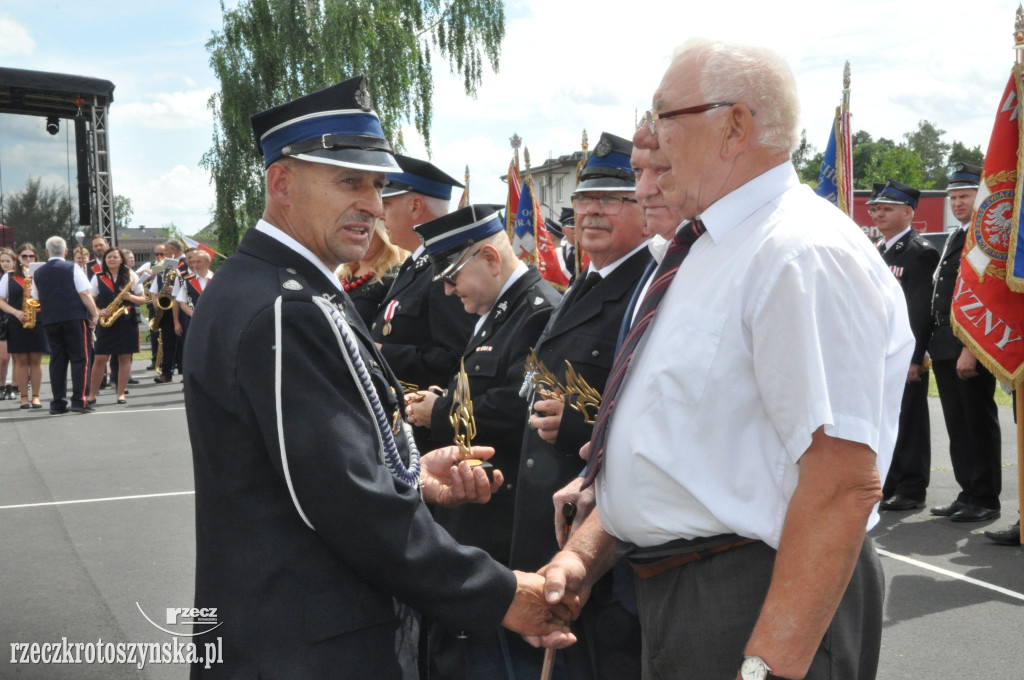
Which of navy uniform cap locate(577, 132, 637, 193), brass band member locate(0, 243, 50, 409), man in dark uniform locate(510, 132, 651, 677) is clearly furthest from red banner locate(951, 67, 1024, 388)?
brass band member locate(0, 243, 50, 409)

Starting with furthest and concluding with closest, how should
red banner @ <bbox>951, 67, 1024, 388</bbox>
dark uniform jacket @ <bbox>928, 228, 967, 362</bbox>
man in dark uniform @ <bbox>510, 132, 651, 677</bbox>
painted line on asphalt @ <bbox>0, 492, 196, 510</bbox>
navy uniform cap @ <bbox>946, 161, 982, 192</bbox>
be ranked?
navy uniform cap @ <bbox>946, 161, 982, 192</bbox> → painted line on asphalt @ <bbox>0, 492, 196, 510</bbox> → dark uniform jacket @ <bbox>928, 228, 967, 362</bbox> → red banner @ <bbox>951, 67, 1024, 388</bbox> → man in dark uniform @ <bbox>510, 132, 651, 677</bbox>

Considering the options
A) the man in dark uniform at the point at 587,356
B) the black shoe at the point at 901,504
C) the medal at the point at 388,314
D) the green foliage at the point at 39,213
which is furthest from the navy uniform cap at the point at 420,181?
the green foliage at the point at 39,213

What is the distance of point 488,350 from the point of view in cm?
356

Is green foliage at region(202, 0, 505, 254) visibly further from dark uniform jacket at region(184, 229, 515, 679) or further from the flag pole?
dark uniform jacket at region(184, 229, 515, 679)

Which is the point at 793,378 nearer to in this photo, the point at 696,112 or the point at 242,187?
the point at 696,112

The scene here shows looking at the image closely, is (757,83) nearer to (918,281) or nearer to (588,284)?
(588,284)

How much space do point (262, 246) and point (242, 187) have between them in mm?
23117

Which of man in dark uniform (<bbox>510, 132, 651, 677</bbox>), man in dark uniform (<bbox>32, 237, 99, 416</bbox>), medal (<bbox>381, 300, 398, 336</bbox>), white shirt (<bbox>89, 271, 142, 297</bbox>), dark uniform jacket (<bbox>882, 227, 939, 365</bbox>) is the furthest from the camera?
white shirt (<bbox>89, 271, 142, 297</bbox>)

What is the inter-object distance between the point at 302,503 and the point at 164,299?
14.2 m

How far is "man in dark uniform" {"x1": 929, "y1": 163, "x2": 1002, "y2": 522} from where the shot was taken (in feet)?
21.2

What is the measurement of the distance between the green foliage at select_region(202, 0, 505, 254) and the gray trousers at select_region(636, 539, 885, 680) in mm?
20707

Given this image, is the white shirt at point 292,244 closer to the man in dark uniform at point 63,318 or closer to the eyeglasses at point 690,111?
the eyeglasses at point 690,111

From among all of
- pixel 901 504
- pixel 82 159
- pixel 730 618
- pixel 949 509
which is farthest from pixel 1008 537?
pixel 82 159

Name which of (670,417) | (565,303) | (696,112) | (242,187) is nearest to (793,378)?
(670,417)
